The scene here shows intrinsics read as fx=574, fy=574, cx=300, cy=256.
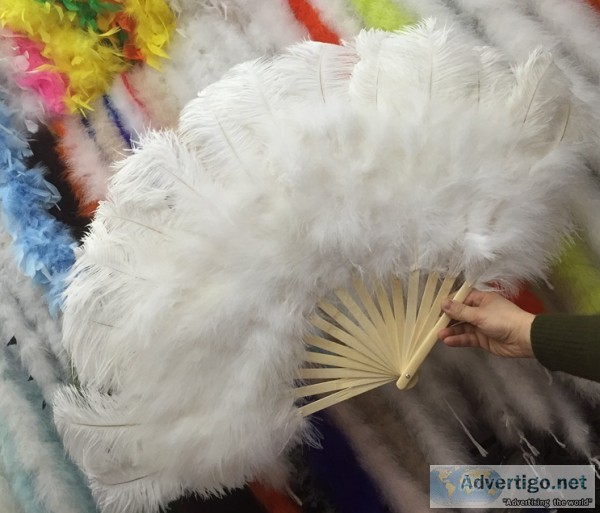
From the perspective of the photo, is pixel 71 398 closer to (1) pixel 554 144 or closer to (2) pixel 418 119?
(2) pixel 418 119

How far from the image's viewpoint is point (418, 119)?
0.84 meters

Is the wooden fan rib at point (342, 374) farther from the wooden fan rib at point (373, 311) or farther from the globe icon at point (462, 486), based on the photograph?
the globe icon at point (462, 486)

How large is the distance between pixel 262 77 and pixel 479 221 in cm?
40

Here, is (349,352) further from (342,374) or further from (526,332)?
(526,332)

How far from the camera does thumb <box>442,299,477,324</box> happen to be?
34.3 inches

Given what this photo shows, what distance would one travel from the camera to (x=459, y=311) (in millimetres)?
872

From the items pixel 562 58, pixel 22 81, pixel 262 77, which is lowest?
pixel 22 81

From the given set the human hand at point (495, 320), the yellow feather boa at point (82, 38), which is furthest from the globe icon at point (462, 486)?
the yellow feather boa at point (82, 38)

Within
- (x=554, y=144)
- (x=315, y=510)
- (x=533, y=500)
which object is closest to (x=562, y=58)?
(x=554, y=144)

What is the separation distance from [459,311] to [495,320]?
6 cm

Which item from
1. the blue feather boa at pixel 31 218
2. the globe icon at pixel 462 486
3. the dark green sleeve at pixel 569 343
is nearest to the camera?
the dark green sleeve at pixel 569 343

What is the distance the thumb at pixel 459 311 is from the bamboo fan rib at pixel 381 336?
0.5 inches

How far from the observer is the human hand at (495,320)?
0.87m

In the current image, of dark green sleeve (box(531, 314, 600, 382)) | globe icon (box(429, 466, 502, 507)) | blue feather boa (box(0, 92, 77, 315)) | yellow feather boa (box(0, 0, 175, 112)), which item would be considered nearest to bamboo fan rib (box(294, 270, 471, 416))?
dark green sleeve (box(531, 314, 600, 382))
